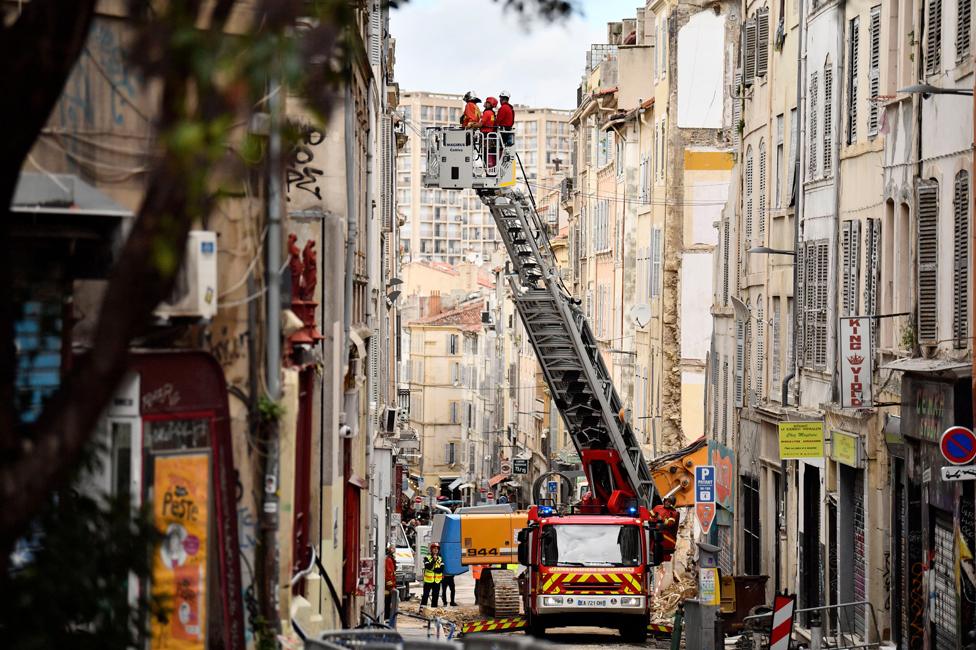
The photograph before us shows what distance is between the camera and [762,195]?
36125mm

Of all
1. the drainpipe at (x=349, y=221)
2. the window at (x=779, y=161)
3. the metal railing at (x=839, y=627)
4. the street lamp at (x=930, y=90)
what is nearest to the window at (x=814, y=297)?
the window at (x=779, y=161)

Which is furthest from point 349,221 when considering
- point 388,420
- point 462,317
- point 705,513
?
point 462,317

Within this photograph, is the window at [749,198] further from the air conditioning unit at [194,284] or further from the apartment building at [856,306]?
the air conditioning unit at [194,284]

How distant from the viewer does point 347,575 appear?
22703mm

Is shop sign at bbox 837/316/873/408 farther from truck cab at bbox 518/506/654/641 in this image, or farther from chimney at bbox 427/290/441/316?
chimney at bbox 427/290/441/316

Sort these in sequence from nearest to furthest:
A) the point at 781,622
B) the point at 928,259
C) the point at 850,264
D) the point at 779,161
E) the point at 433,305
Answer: the point at 781,622 < the point at 928,259 < the point at 850,264 < the point at 779,161 < the point at 433,305

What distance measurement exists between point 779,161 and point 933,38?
433 inches

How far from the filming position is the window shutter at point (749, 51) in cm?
3697

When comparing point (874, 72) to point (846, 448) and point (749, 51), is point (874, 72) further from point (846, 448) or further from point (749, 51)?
point (749, 51)

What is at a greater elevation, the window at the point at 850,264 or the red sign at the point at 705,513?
the window at the point at 850,264

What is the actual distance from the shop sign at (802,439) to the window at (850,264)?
2.23 meters

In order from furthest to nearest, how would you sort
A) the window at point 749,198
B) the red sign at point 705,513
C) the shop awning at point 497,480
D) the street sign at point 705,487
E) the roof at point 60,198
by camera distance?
1. the shop awning at point 497,480
2. the window at point 749,198
3. the red sign at point 705,513
4. the street sign at point 705,487
5. the roof at point 60,198

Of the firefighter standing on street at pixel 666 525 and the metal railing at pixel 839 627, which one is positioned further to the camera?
the firefighter standing on street at pixel 666 525

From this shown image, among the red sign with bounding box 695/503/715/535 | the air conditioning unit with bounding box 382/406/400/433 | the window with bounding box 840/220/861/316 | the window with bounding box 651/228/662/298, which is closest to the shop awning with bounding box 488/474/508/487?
the window with bounding box 651/228/662/298
